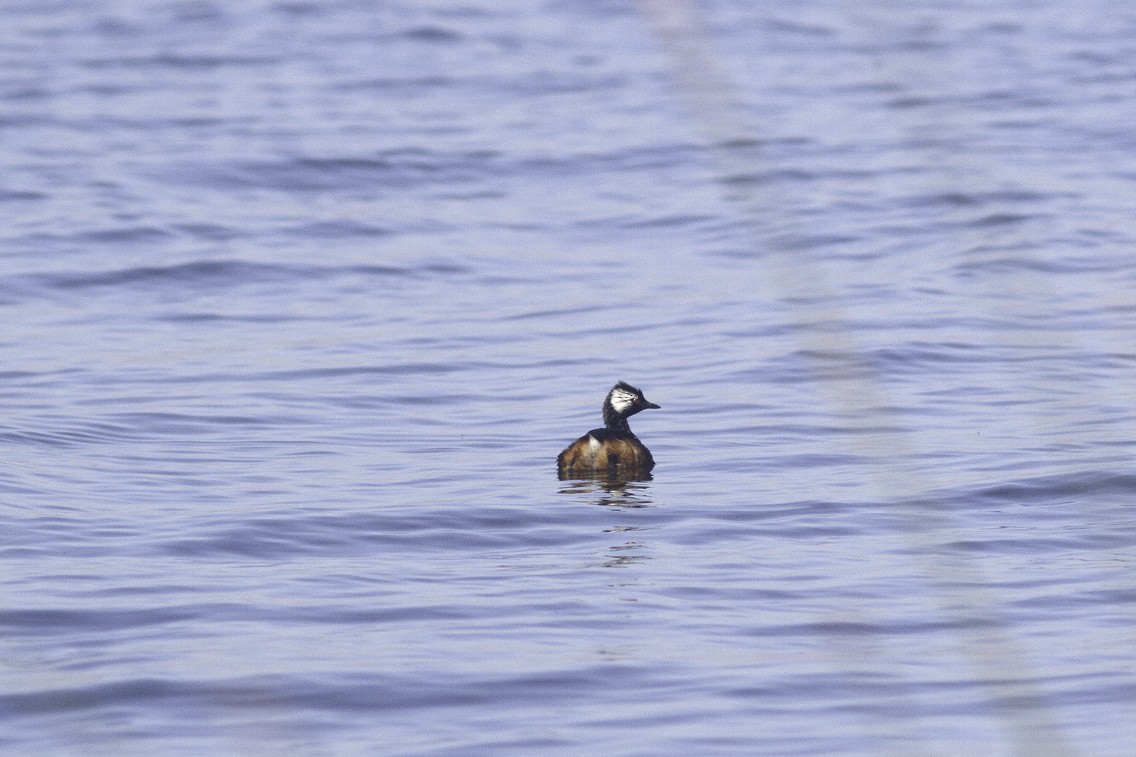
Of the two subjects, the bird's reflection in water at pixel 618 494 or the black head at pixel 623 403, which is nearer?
the bird's reflection in water at pixel 618 494

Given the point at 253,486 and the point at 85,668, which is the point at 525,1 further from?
the point at 85,668

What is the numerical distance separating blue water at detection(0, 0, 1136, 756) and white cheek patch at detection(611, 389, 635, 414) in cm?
52

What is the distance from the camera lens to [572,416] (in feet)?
43.4

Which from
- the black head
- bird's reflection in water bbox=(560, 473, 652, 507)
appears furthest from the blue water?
the black head

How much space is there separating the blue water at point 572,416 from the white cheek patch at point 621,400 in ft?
1.69

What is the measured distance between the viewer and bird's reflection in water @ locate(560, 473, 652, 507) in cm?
1038

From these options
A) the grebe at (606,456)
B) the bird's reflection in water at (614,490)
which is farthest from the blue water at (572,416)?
the grebe at (606,456)

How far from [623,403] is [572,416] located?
1642 mm

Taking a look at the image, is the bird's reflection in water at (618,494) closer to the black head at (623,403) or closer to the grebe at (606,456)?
the grebe at (606,456)

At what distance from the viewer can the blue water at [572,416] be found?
256 inches

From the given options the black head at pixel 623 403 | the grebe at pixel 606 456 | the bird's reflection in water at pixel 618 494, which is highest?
the black head at pixel 623 403

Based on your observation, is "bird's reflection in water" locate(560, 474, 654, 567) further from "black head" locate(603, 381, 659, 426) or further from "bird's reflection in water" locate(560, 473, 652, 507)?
"black head" locate(603, 381, 659, 426)

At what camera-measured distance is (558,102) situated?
30.3 m

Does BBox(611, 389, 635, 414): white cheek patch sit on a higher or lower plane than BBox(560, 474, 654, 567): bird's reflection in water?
higher
